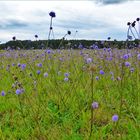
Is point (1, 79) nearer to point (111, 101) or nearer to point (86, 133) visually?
point (111, 101)

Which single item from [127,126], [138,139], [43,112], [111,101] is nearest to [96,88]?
[111,101]

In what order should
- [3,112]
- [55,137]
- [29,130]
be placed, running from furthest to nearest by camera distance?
[3,112]
[29,130]
[55,137]

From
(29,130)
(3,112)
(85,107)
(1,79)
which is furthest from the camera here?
(1,79)

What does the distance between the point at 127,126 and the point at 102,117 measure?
0.43 m

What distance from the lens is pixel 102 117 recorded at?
403cm

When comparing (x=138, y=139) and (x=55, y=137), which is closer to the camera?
(x=138, y=139)

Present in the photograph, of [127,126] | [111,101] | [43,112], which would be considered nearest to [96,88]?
[111,101]

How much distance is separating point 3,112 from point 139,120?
175 centimetres

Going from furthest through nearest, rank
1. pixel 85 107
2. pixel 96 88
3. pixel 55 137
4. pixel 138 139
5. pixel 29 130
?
1. pixel 96 88
2. pixel 85 107
3. pixel 29 130
4. pixel 55 137
5. pixel 138 139

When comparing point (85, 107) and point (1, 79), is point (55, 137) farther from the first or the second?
point (1, 79)

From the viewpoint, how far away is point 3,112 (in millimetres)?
4625

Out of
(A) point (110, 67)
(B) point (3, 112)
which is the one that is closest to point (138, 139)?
(B) point (3, 112)

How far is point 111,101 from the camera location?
4.47 metres

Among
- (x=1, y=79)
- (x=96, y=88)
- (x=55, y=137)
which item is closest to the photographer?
(x=55, y=137)
